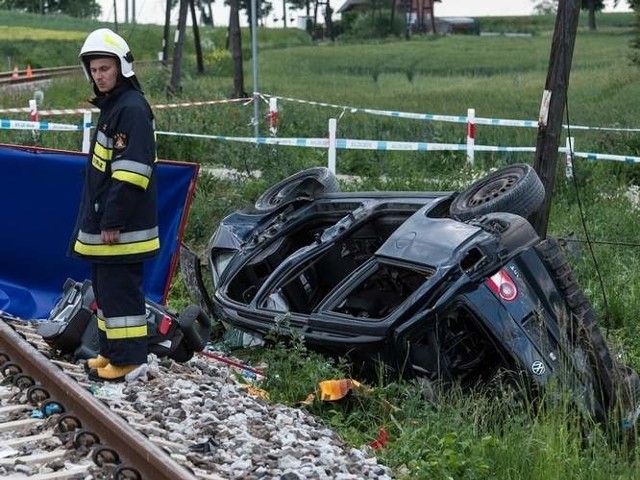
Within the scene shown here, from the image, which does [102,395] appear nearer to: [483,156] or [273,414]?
[273,414]

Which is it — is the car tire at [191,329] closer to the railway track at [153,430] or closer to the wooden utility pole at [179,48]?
the railway track at [153,430]

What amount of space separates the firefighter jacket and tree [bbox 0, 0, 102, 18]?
10000cm

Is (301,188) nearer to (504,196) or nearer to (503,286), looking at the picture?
(504,196)

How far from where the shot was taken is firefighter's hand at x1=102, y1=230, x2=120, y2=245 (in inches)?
232

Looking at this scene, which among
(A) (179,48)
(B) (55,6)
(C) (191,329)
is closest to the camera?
(C) (191,329)

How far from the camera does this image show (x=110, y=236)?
5906mm

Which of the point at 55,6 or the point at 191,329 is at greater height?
the point at 55,6

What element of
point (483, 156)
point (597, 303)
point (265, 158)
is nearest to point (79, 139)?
point (265, 158)

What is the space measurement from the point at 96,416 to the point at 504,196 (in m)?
2.77

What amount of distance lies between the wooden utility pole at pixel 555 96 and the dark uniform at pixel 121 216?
132 inches

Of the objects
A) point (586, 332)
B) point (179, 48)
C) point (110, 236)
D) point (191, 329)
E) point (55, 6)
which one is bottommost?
point (191, 329)

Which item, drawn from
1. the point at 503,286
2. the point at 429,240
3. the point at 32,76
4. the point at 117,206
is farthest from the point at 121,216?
the point at 32,76

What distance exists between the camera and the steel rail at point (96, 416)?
4.63 m

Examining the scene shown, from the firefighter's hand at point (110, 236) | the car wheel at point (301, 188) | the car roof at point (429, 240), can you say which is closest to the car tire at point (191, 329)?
the firefighter's hand at point (110, 236)
